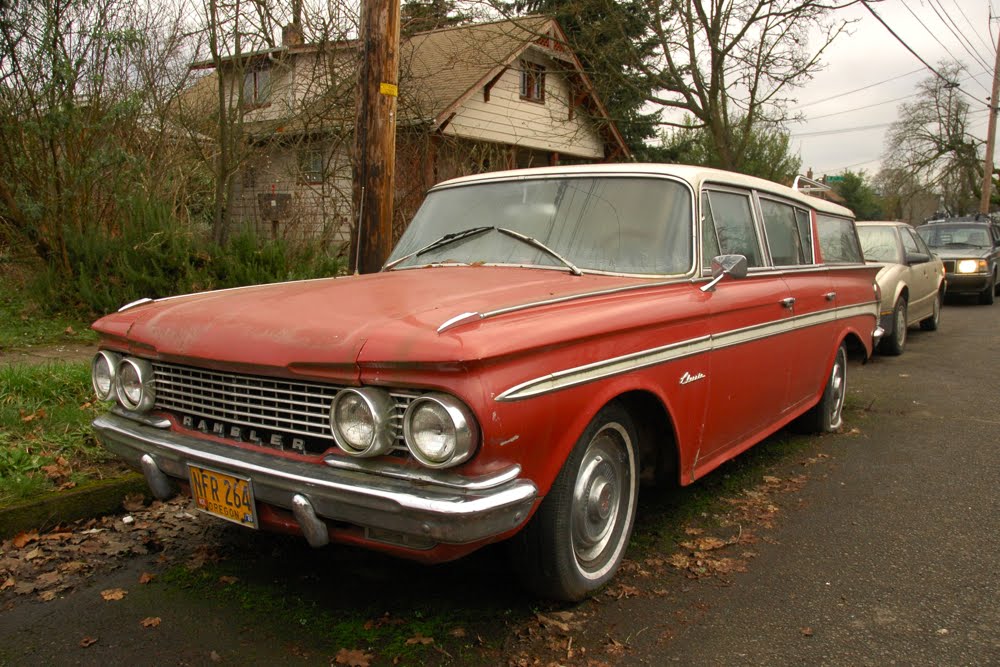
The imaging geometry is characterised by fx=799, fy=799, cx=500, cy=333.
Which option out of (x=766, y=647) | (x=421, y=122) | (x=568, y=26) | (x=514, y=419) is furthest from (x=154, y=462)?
(x=568, y=26)

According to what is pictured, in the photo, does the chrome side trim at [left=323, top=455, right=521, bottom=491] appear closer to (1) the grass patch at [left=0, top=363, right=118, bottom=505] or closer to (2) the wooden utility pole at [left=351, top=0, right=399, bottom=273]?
(1) the grass patch at [left=0, top=363, right=118, bottom=505]

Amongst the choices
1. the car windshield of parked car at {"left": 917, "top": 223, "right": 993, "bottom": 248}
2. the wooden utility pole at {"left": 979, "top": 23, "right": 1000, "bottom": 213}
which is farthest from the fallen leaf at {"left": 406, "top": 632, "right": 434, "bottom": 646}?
the wooden utility pole at {"left": 979, "top": 23, "right": 1000, "bottom": 213}

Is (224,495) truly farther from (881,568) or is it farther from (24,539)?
(881,568)

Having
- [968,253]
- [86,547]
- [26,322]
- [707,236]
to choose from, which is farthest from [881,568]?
[968,253]

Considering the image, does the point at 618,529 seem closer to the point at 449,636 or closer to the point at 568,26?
the point at 449,636

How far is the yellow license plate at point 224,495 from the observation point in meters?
2.71

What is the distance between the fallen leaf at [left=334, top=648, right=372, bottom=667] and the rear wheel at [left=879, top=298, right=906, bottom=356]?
8249 mm

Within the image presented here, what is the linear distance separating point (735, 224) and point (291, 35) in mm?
7724

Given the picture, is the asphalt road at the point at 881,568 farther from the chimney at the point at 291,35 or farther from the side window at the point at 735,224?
the chimney at the point at 291,35

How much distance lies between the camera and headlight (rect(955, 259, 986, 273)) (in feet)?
49.5

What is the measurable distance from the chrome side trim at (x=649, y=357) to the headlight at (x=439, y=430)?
137 mm

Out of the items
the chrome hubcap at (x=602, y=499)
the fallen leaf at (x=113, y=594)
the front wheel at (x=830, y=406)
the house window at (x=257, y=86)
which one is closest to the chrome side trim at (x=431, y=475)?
the chrome hubcap at (x=602, y=499)

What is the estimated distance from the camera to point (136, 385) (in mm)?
3168

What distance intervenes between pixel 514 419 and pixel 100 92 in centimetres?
771
